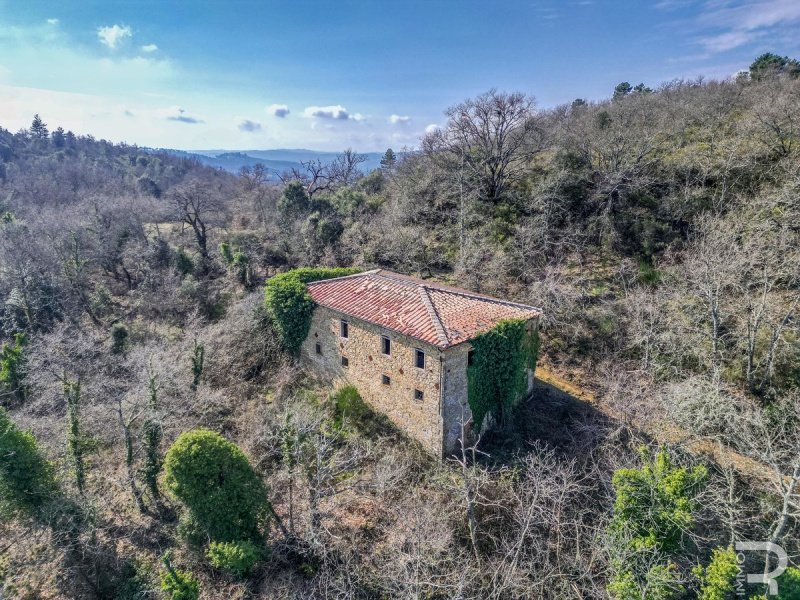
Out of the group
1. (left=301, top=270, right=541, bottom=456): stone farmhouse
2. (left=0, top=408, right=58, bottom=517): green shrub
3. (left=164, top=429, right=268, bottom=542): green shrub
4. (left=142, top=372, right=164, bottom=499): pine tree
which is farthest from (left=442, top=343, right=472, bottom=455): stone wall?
(left=0, top=408, right=58, bottom=517): green shrub

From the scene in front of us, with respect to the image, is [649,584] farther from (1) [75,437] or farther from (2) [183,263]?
(2) [183,263]

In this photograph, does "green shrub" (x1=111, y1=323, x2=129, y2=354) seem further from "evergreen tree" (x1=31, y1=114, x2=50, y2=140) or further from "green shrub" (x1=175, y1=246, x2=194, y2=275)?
"evergreen tree" (x1=31, y1=114, x2=50, y2=140)

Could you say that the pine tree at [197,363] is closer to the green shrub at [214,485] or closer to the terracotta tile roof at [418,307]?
the terracotta tile roof at [418,307]

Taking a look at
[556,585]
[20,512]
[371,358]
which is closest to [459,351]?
[371,358]

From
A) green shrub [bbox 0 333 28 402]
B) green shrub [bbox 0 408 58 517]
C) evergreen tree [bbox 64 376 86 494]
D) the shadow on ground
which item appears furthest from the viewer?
green shrub [bbox 0 333 28 402]

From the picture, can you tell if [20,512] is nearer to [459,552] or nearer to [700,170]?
[459,552]

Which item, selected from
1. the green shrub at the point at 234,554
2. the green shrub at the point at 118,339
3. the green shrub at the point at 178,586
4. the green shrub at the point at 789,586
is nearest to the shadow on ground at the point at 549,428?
the green shrub at the point at 789,586

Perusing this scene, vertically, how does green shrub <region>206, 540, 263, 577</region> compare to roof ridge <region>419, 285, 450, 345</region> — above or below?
below

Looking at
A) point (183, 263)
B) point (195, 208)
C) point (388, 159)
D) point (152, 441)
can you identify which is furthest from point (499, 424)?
point (388, 159)
